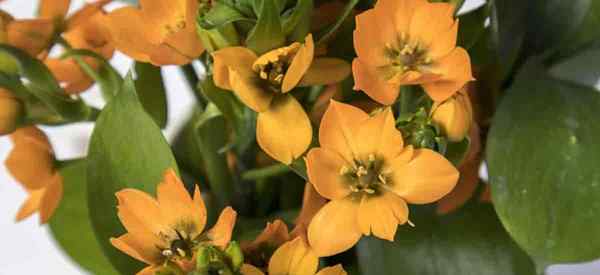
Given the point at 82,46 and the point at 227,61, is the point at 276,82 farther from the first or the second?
the point at 82,46

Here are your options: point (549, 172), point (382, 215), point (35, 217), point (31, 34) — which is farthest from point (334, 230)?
point (35, 217)

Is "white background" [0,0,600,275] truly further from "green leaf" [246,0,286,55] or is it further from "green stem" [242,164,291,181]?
"green leaf" [246,0,286,55]

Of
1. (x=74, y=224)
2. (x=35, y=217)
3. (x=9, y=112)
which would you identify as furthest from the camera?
(x=35, y=217)

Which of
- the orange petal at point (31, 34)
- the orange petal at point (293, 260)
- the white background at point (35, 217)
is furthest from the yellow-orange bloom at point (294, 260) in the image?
the white background at point (35, 217)

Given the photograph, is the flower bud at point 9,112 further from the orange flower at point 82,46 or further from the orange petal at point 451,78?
the orange petal at point 451,78

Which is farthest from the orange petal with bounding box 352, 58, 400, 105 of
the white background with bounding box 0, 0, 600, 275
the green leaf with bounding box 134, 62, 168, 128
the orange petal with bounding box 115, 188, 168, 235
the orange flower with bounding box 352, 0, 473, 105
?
the white background with bounding box 0, 0, 600, 275
